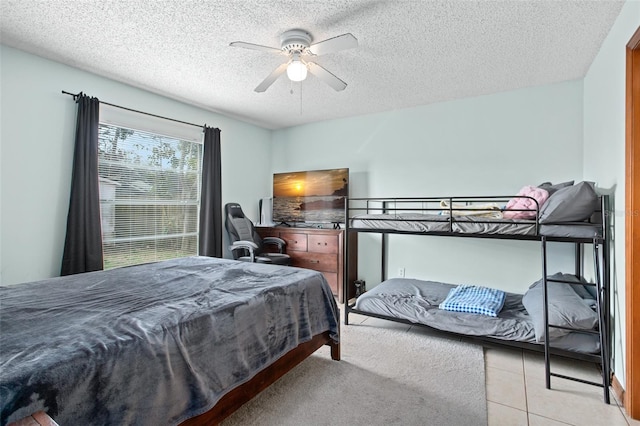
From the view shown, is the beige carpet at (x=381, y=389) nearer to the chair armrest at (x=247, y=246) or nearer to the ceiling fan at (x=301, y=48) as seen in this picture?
the chair armrest at (x=247, y=246)

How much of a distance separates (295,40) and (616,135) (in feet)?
7.65

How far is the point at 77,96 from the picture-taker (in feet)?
9.96

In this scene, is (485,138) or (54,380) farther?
(485,138)

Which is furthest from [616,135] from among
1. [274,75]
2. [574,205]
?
[274,75]

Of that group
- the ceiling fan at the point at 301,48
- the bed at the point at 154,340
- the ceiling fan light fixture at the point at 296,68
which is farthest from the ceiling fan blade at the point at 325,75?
the bed at the point at 154,340

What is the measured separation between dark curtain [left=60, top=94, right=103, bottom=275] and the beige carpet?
226 cm

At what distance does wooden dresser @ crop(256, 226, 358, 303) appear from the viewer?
412 centimetres

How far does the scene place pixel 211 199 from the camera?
4223mm

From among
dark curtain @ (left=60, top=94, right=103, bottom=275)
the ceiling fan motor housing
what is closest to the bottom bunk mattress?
the ceiling fan motor housing

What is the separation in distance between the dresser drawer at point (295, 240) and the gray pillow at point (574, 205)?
2.83m

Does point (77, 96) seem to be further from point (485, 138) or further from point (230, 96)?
point (485, 138)

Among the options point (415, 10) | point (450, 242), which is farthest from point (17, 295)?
point (450, 242)

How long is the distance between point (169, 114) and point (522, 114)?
13.5 feet

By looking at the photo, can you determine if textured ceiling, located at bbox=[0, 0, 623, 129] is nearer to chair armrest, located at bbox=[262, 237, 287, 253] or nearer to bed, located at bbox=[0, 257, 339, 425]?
bed, located at bbox=[0, 257, 339, 425]
